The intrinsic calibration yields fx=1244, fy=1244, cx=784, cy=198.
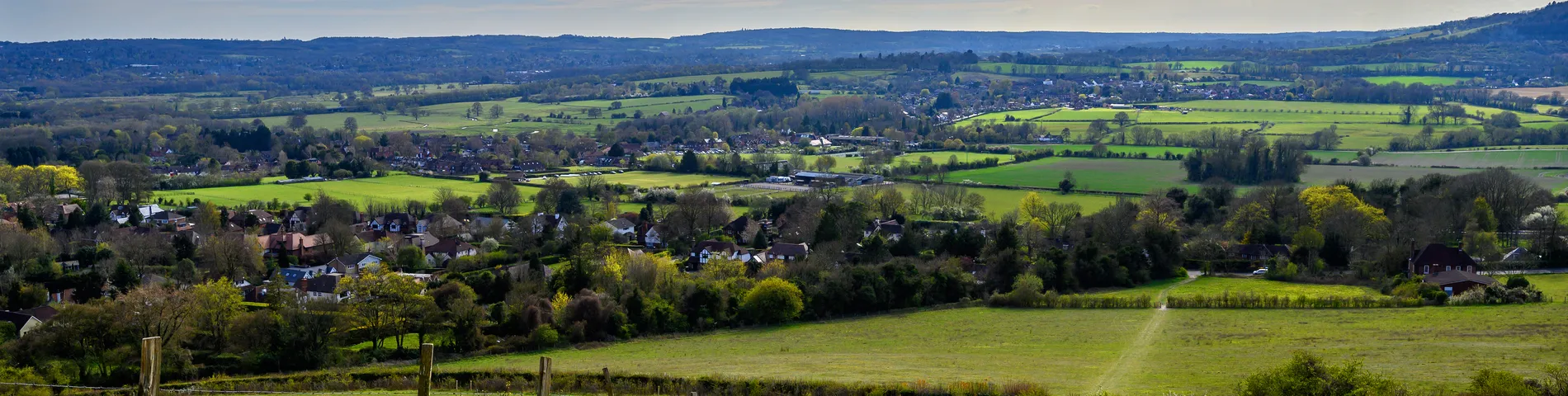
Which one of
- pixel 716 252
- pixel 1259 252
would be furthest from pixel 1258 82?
pixel 716 252

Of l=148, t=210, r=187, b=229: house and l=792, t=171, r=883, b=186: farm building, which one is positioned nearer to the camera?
l=148, t=210, r=187, b=229: house

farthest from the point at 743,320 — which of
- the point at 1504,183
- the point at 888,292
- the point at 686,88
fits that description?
the point at 686,88

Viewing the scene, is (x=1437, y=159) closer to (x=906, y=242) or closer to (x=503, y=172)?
(x=906, y=242)

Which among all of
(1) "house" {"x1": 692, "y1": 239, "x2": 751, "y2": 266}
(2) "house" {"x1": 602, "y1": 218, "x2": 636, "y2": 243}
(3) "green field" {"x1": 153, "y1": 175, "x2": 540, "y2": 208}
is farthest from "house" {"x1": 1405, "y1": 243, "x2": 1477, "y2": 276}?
(3) "green field" {"x1": 153, "y1": 175, "x2": 540, "y2": 208}

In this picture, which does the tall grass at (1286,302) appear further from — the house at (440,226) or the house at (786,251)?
the house at (440,226)

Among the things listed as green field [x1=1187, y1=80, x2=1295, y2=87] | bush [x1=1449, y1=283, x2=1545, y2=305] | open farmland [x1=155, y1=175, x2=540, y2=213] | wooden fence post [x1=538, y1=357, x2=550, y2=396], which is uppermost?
green field [x1=1187, y1=80, x2=1295, y2=87]

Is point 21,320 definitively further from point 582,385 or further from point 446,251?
point 582,385

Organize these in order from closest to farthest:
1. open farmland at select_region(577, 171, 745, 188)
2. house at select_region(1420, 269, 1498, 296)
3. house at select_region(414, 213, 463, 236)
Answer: house at select_region(1420, 269, 1498, 296) < house at select_region(414, 213, 463, 236) < open farmland at select_region(577, 171, 745, 188)

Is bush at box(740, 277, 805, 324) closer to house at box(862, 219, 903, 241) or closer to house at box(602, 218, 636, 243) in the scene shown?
house at box(862, 219, 903, 241)
